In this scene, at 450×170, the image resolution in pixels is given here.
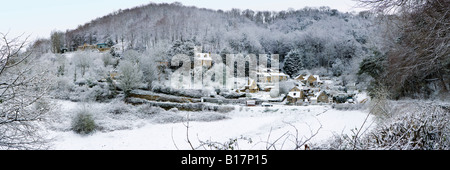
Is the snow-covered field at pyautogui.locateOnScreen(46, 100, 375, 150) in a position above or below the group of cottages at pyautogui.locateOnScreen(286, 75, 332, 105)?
below

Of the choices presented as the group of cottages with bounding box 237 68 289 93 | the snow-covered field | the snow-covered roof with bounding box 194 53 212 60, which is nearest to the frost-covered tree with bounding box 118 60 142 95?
the snow-covered field

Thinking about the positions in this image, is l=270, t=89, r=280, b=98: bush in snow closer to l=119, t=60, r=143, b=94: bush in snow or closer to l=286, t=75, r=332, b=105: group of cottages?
l=286, t=75, r=332, b=105: group of cottages

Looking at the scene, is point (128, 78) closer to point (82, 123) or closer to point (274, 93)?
point (82, 123)

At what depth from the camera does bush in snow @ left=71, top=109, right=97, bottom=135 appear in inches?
427

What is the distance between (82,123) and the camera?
35.4 feet

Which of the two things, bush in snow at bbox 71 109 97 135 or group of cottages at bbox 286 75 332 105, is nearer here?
bush in snow at bbox 71 109 97 135

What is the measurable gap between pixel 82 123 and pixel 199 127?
543 cm

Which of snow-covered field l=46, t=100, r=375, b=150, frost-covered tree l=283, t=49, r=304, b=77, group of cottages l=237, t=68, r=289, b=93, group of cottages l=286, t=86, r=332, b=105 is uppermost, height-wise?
frost-covered tree l=283, t=49, r=304, b=77

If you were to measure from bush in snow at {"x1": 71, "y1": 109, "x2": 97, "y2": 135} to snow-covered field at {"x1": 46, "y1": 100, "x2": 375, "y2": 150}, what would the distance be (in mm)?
248

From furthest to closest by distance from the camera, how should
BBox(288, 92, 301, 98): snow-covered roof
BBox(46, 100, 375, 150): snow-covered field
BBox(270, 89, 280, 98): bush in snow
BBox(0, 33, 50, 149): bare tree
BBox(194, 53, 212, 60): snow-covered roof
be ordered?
BBox(194, 53, 212, 60): snow-covered roof → BBox(270, 89, 280, 98): bush in snow → BBox(288, 92, 301, 98): snow-covered roof → BBox(46, 100, 375, 150): snow-covered field → BBox(0, 33, 50, 149): bare tree
